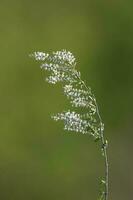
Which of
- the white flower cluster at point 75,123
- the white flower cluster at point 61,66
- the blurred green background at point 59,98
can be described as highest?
the blurred green background at point 59,98

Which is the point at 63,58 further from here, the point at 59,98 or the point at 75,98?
the point at 59,98

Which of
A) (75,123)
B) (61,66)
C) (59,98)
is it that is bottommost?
(75,123)

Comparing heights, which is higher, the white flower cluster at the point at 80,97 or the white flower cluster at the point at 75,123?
the white flower cluster at the point at 80,97

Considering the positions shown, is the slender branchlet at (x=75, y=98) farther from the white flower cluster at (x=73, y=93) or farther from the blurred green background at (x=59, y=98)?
the blurred green background at (x=59, y=98)

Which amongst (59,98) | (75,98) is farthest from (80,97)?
(59,98)

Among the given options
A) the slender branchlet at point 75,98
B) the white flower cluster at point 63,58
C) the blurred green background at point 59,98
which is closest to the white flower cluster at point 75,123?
the slender branchlet at point 75,98

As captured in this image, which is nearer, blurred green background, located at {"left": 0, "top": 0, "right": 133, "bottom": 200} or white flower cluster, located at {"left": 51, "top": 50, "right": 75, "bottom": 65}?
white flower cluster, located at {"left": 51, "top": 50, "right": 75, "bottom": 65}

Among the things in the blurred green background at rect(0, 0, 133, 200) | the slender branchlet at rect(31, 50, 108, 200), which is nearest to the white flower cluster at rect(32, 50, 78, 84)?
the slender branchlet at rect(31, 50, 108, 200)

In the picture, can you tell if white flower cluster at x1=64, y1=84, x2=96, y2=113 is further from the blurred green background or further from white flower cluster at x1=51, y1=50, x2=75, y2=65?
the blurred green background

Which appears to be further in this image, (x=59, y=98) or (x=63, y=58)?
(x=59, y=98)
